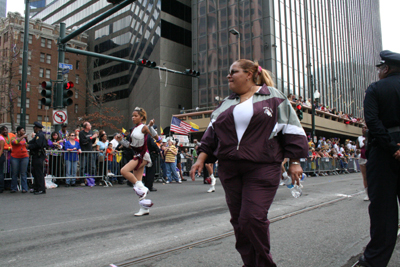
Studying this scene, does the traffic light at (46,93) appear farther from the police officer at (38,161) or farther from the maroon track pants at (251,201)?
the maroon track pants at (251,201)

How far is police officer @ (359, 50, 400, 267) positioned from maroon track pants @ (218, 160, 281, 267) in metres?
0.93

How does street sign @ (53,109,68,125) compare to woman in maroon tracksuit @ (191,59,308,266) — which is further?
street sign @ (53,109,68,125)

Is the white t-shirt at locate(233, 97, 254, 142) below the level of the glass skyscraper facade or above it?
below

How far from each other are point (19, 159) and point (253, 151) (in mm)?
8661

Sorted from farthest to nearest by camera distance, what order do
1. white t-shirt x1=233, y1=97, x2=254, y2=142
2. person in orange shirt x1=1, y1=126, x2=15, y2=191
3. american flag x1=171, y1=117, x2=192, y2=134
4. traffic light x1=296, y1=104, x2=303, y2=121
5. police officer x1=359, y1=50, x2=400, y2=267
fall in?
american flag x1=171, y1=117, x2=192, y2=134, traffic light x1=296, y1=104, x2=303, y2=121, person in orange shirt x1=1, y1=126, x2=15, y2=191, police officer x1=359, y1=50, x2=400, y2=267, white t-shirt x1=233, y1=97, x2=254, y2=142

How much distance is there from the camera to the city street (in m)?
3.39

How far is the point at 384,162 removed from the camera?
2.82 meters

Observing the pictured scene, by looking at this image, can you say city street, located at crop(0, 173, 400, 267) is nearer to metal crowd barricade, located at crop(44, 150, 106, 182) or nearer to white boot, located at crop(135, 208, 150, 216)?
white boot, located at crop(135, 208, 150, 216)

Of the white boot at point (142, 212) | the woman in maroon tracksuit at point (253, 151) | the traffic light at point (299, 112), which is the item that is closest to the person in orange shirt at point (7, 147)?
the white boot at point (142, 212)

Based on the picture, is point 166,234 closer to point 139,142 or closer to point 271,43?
point 139,142

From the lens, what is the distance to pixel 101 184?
38.3 ft

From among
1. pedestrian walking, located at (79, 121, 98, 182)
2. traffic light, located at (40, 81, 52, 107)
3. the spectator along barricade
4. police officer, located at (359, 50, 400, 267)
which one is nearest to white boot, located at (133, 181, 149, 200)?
police officer, located at (359, 50, 400, 267)

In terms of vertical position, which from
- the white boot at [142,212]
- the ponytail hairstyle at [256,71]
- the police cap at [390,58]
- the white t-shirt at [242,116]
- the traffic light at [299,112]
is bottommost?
the white boot at [142,212]

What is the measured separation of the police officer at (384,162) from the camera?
2746 millimetres
